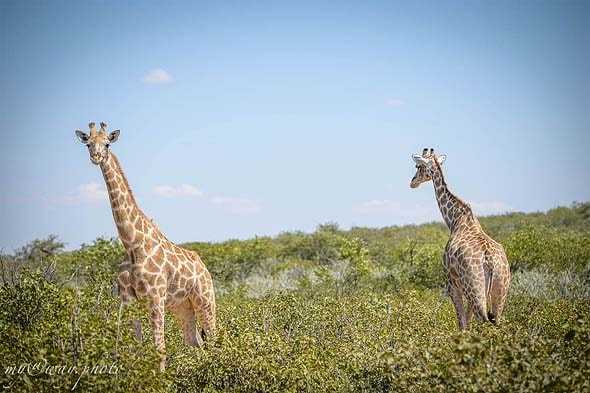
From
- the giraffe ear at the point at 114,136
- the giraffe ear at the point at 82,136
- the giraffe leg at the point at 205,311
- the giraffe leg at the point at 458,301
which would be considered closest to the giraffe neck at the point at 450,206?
the giraffe leg at the point at 458,301

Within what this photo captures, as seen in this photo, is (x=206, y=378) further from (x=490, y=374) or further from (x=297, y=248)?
(x=297, y=248)

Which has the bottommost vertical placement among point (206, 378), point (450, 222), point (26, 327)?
point (206, 378)

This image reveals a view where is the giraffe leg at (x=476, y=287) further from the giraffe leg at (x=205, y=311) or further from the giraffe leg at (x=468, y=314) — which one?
the giraffe leg at (x=205, y=311)

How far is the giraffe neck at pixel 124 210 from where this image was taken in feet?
27.3

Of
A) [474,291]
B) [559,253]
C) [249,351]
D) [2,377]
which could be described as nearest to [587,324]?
[474,291]

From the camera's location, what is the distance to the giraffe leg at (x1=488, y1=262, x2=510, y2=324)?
8.97m

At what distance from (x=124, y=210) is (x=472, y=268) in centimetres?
454

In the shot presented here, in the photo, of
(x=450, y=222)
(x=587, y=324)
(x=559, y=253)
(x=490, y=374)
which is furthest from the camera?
(x=559, y=253)

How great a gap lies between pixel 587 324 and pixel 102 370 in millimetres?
4558

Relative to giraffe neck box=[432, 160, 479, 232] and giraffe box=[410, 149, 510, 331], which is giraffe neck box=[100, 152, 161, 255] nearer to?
giraffe box=[410, 149, 510, 331]

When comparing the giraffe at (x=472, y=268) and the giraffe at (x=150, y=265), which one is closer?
the giraffe at (x=150, y=265)

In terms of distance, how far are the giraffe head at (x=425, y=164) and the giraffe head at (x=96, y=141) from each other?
491 centimetres

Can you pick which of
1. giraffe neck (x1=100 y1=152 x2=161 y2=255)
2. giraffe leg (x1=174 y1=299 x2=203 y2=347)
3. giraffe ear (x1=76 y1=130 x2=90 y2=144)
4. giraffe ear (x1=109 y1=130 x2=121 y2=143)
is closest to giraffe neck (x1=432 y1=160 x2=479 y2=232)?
giraffe leg (x1=174 y1=299 x2=203 y2=347)

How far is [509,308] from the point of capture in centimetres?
1227
